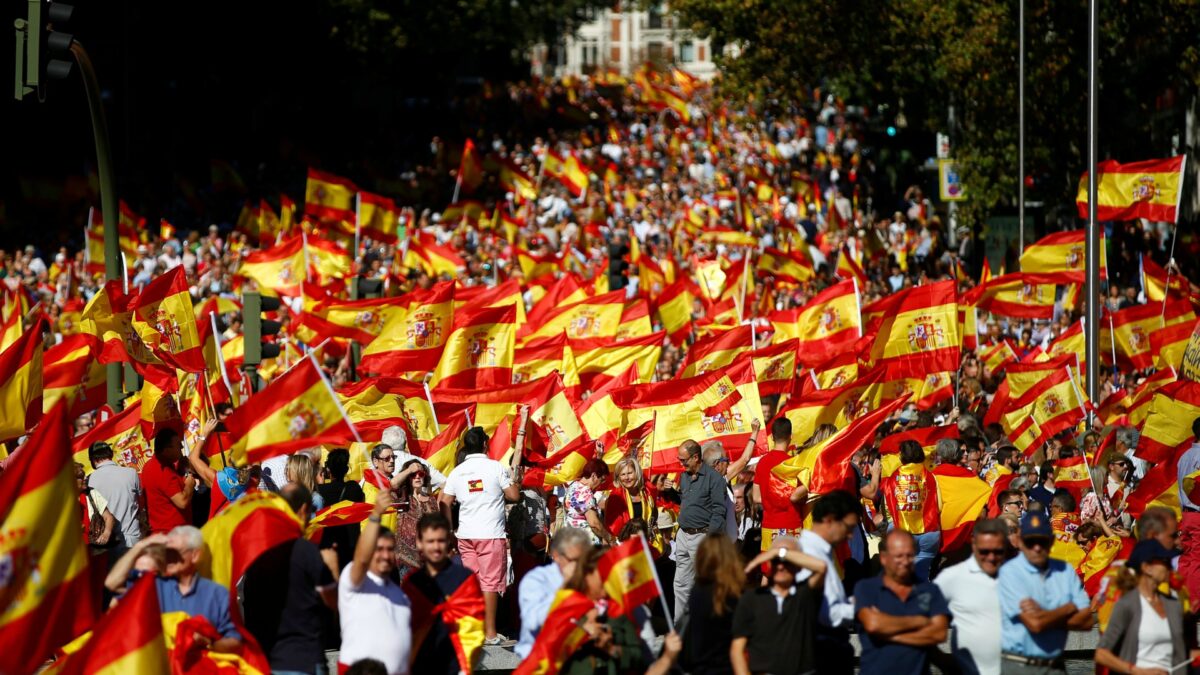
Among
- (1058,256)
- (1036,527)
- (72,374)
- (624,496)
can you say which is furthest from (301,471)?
(1058,256)

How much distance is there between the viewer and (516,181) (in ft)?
140

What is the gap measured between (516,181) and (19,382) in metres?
28.2

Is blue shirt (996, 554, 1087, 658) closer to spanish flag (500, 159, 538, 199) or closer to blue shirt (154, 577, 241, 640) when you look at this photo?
blue shirt (154, 577, 241, 640)

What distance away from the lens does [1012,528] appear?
1276 cm

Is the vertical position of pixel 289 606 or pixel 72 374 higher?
pixel 289 606

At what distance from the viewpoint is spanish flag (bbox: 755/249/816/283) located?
2925cm

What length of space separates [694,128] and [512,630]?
43.9m

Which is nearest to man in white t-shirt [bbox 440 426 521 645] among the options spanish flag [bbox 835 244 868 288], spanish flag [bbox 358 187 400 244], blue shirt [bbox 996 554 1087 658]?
blue shirt [bbox 996 554 1087 658]

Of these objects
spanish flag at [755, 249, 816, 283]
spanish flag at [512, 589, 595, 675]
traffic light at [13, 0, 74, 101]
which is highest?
traffic light at [13, 0, 74, 101]

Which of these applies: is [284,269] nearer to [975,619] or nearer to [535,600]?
[535,600]

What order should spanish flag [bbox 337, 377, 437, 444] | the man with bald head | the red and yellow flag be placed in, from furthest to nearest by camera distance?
spanish flag [bbox 337, 377, 437, 444]
the red and yellow flag
the man with bald head

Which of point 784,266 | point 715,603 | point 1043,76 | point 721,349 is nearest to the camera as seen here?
point 715,603

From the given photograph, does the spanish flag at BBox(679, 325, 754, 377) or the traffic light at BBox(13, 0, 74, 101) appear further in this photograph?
the spanish flag at BBox(679, 325, 754, 377)

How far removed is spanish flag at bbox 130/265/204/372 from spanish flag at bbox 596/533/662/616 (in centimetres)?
692
